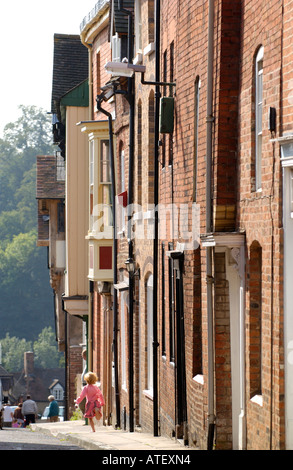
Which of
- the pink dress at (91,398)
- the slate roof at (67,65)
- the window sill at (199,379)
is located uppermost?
the slate roof at (67,65)

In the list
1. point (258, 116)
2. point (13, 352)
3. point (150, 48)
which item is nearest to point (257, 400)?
point (258, 116)

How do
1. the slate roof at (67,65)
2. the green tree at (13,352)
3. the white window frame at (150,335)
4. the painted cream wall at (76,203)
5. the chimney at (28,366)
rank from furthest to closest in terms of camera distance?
the green tree at (13,352) → the chimney at (28,366) → the slate roof at (67,65) → the painted cream wall at (76,203) → the white window frame at (150,335)

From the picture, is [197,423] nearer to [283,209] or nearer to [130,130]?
[283,209]

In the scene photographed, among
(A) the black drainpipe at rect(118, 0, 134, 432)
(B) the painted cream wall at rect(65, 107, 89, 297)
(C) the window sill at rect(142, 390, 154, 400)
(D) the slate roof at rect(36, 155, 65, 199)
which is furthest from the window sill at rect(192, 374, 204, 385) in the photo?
(D) the slate roof at rect(36, 155, 65, 199)

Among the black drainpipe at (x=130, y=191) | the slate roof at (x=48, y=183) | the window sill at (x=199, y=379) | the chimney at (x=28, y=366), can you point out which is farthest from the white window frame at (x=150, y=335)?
the chimney at (x=28, y=366)

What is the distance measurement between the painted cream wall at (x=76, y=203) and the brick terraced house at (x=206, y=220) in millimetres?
5857

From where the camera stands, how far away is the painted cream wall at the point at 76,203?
2831cm

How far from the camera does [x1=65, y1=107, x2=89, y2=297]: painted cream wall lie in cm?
2831

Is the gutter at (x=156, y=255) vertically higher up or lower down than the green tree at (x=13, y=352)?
higher up

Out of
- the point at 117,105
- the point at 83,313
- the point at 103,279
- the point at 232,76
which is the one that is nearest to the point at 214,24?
the point at 232,76

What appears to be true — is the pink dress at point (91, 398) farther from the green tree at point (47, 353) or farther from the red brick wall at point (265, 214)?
the green tree at point (47, 353)

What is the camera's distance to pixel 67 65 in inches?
1300

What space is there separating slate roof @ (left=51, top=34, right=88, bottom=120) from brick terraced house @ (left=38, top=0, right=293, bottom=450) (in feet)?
34.5

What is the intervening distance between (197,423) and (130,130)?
7971 mm
